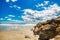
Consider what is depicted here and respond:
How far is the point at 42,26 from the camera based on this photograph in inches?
88.4

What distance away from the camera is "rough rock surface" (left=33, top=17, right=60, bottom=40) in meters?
2.18

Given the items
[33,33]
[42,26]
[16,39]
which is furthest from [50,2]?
[16,39]

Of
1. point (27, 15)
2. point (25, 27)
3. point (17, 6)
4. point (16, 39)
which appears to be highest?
point (17, 6)

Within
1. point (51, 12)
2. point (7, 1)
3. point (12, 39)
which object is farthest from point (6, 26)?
point (51, 12)

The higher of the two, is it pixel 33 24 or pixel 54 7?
pixel 54 7

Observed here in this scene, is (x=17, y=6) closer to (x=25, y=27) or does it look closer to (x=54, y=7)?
(x=25, y=27)

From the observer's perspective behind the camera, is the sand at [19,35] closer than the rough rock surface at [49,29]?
No

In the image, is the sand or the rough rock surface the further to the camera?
the sand

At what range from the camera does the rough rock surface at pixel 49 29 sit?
2.18 meters

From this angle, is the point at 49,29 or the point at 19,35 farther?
the point at 19,35

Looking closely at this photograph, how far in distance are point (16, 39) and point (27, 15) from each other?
1.28 ft

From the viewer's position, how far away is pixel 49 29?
219 centimetres

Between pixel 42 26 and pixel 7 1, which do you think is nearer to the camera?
pixel 42 26

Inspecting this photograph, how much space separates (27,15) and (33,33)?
0.93 ft
